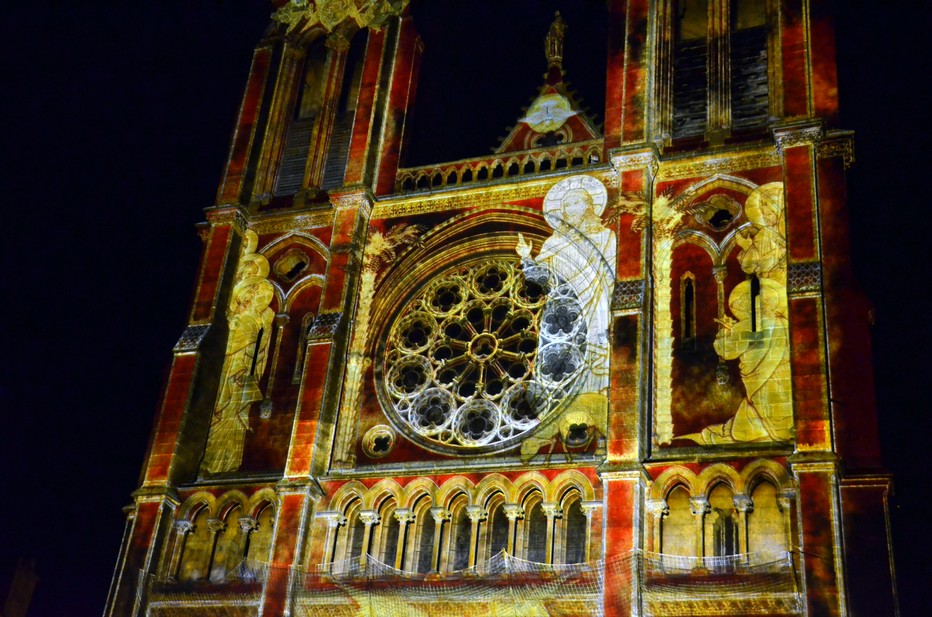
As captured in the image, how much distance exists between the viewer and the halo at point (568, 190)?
28156mm

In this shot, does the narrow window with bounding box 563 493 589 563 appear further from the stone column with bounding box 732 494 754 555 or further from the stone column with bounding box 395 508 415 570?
the stone column with bounding box 395 508 415 570

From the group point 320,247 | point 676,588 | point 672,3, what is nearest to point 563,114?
point 672,3

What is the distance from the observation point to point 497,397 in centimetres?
2686

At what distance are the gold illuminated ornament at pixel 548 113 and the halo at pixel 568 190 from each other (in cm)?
303

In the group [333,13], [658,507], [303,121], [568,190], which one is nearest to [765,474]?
[658,507]

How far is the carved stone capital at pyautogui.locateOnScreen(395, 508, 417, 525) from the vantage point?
25.4 m

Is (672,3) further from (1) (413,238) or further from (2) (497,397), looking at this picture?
(2) (497,397)

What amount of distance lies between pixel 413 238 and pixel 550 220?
11.6 ft

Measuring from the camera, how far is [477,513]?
24.8 m

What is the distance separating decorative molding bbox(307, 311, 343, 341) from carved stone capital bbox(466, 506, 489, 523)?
18.8 feet

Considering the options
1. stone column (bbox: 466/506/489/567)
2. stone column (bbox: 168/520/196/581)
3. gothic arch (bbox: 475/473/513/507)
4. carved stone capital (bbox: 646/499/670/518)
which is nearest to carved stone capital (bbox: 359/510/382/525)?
stone column (bbox: 466/506/489/567)

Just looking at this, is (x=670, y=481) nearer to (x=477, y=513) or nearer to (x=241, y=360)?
(x=477, y=513)

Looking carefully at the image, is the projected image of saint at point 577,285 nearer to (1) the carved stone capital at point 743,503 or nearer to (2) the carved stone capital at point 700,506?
(2) the carved stone capital at point 700,506

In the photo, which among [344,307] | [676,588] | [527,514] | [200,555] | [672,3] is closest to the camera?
[676,588]
